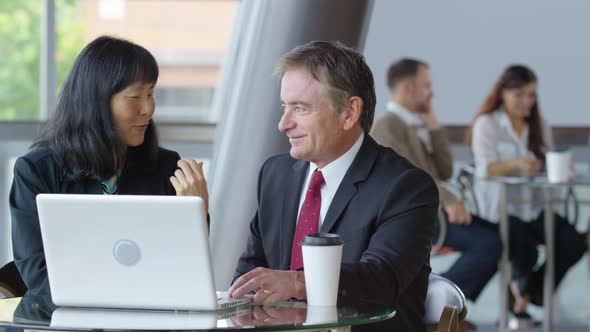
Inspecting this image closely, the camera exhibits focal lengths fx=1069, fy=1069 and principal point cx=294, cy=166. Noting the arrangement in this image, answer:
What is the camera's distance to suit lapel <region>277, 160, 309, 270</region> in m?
2.35

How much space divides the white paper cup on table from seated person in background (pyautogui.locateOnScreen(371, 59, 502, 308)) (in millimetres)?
3091

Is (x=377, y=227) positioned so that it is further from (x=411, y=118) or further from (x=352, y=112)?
(x=411, y=118)

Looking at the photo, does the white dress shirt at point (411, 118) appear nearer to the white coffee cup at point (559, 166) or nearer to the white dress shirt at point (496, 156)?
the white dress shirt at point (496, 156)

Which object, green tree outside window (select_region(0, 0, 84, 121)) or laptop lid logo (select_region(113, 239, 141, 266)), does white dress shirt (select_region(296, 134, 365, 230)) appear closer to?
laptop lid logo (select_region(113, 239, 141, 266))

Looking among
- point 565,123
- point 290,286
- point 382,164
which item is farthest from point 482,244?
point 290,286

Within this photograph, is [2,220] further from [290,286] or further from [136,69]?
[290,286]

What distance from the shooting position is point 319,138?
90.5 inches

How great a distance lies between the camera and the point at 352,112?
2.34 meters

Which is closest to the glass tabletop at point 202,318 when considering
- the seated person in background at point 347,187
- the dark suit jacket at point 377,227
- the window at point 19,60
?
the dark suit jacket at point 377,227

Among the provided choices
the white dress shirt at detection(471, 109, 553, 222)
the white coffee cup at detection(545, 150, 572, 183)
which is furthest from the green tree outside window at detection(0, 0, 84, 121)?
the white coffee cup at detection(545, 150, 572, 183)

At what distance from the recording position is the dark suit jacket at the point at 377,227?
2.09 metres

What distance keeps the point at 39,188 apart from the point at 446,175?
2.83 m

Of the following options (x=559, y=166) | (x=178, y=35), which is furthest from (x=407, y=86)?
(x=178, y=35)

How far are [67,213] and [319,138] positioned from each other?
0.64m
